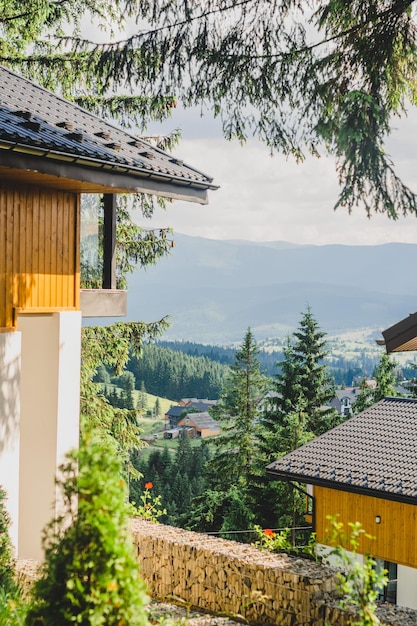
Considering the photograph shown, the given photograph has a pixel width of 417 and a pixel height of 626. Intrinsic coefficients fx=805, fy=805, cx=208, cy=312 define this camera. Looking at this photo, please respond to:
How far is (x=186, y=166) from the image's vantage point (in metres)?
9.19

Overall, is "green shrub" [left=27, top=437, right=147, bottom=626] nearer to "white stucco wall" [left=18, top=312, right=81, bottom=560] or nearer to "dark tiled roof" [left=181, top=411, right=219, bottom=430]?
"white stucco wall" [left=18, top=312, right=81, bottom=560]

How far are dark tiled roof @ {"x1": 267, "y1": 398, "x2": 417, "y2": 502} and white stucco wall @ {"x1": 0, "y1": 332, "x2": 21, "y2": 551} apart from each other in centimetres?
824

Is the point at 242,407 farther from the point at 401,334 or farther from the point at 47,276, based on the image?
the point at 401,334

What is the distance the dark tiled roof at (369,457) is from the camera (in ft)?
48.2

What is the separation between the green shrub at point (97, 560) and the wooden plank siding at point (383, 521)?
10.5 meters

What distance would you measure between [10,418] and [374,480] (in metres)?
8.85

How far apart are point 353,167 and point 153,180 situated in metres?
2.51

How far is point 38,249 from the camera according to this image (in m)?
8.01

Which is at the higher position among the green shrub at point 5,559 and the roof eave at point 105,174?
the roof eave at point 105,174

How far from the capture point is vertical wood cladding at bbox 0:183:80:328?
7.56 metres

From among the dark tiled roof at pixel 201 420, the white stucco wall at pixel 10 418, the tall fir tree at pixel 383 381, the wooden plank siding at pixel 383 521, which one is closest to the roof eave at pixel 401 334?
the white stucco wall at pixel 10 418

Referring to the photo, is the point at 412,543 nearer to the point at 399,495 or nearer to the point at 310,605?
the point at 399,495

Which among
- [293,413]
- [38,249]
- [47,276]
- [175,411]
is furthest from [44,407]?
[175,411]

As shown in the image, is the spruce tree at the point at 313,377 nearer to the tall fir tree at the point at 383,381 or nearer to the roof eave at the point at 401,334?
the tall fir tree at the point at 383,381
